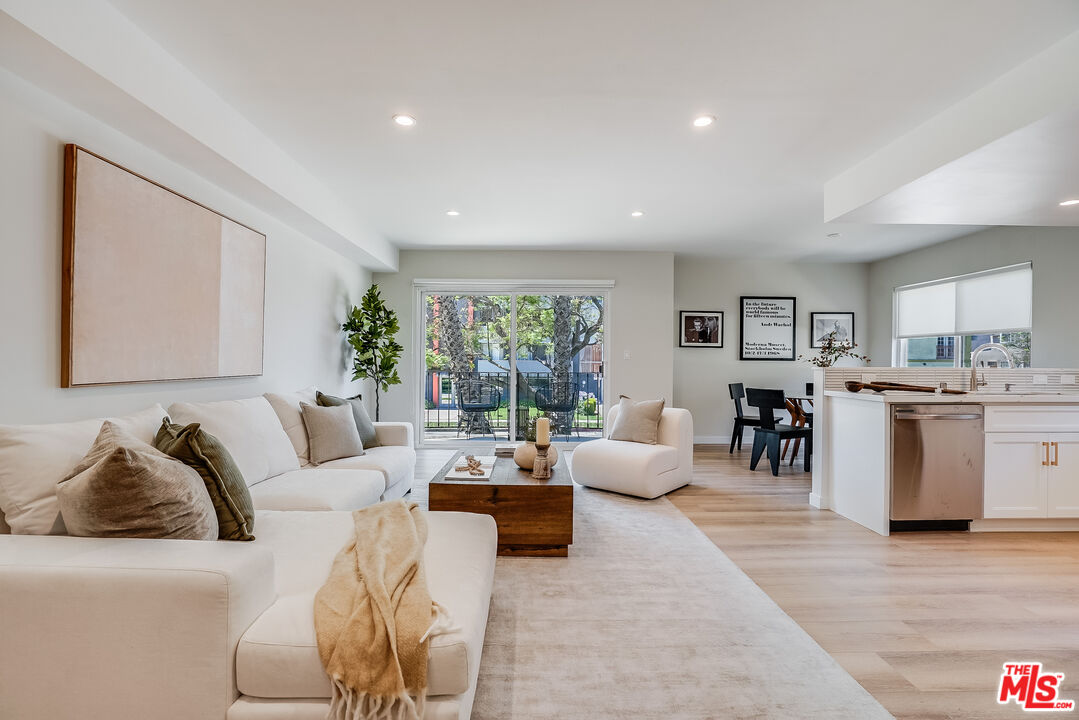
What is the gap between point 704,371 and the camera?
24.3 feet

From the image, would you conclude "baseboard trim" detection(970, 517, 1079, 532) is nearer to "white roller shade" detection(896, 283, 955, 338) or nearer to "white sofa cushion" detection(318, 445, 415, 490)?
"white roller shade" detection(896, 283, 955, 338)

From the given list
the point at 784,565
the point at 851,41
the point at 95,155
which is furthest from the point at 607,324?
the point at 95,155

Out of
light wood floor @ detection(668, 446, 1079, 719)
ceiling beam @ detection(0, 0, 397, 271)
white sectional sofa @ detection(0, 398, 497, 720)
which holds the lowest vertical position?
light wood floor @ detection(668, 446, 1079, 719)

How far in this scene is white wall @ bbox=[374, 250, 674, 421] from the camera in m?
6.62

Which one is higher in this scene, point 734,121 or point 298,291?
point 734,121

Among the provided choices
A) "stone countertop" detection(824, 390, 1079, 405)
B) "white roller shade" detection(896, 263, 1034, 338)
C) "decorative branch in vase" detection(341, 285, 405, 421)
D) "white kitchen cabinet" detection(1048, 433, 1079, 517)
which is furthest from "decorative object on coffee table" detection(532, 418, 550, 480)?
"white roller shade" detection(896, 263, 1034, 338)

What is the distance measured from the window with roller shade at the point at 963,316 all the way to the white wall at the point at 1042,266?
0.31ft

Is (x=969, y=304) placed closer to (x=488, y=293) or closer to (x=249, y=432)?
(x=488, y=293)

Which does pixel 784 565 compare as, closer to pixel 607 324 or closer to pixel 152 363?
pixel 152 363

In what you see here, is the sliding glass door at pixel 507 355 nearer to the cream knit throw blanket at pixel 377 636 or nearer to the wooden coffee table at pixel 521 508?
the wooden coffee table at pixel 521 508

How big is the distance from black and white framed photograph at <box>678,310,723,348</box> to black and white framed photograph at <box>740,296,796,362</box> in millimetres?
363

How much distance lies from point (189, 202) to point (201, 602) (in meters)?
2.39

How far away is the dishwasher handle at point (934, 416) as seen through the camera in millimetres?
3553

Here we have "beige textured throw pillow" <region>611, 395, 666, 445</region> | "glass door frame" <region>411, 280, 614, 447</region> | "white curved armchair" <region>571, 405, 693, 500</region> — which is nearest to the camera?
"white curved armchair" <region>571, 405, 693, 500</region>
